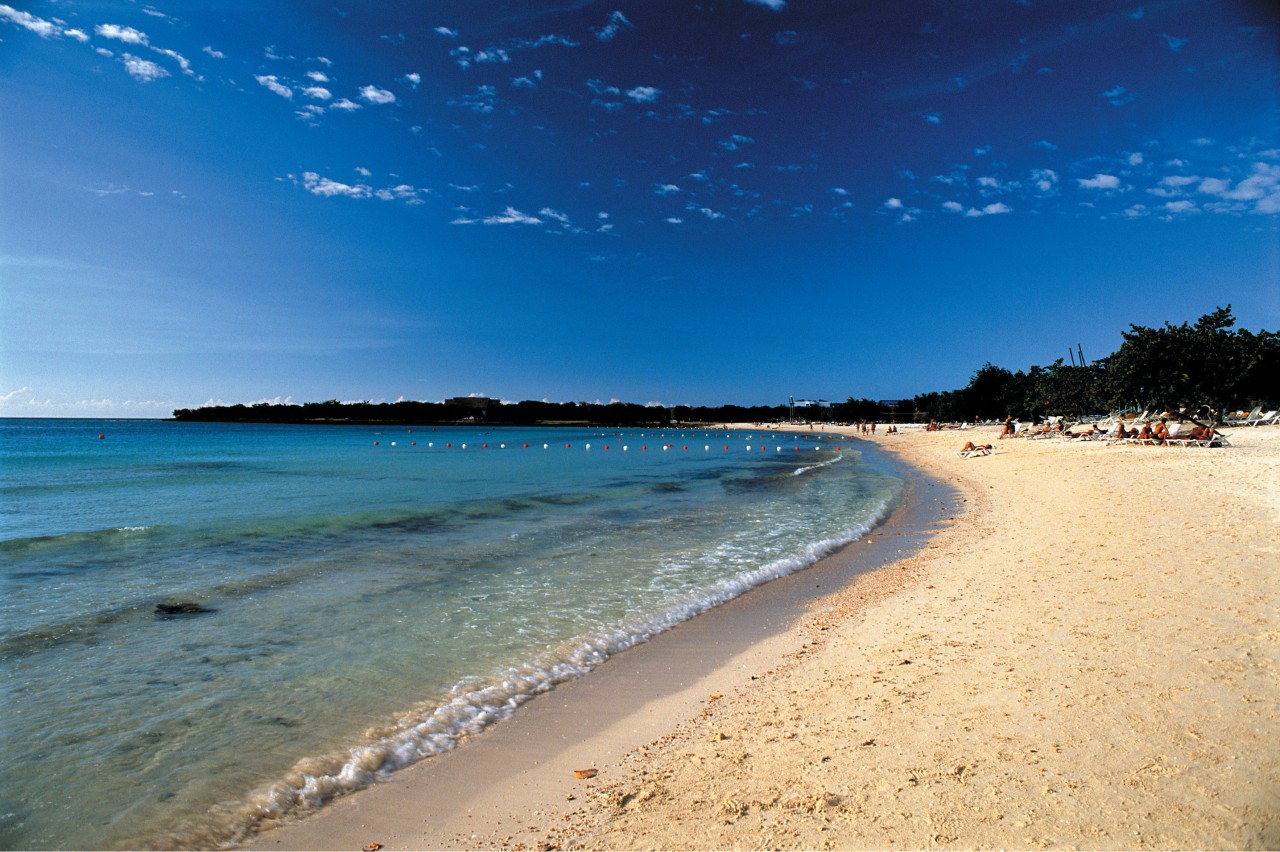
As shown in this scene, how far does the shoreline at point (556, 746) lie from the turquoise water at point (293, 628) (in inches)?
9.8

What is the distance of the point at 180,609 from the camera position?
8.13 m

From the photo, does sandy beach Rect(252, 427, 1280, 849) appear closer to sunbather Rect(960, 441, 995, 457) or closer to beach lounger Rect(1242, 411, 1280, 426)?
sunbather Rect(960, 441, 995, 457)

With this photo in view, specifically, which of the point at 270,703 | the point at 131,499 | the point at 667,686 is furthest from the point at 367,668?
the point at 131,499

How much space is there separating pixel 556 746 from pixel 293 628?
14.8 feet

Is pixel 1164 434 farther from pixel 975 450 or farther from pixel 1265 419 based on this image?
pixel 1265 419

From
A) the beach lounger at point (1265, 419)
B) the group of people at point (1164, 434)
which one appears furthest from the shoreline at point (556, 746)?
the beach lounger at point (1265, 419)

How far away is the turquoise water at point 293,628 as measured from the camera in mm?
4133

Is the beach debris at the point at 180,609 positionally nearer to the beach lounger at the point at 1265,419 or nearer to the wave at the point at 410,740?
the wave at the point at 410,740

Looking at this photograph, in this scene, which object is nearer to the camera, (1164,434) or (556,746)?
(556,746)

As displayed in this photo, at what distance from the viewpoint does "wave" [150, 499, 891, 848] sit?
→ 3727 mm

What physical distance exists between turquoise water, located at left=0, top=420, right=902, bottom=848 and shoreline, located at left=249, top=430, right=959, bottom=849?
0.25 meters

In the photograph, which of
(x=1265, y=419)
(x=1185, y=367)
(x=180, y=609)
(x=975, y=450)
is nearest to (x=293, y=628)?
(x=180, y=609)

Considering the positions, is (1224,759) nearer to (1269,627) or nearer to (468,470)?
(1269,627)

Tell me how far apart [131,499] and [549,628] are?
822 inches
